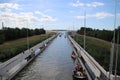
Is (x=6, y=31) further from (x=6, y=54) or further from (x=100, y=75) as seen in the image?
(x=100, y=75)

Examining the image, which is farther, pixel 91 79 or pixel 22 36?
pixel 22 36

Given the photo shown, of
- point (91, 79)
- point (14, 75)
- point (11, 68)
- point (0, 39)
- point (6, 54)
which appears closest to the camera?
point (91, 79)

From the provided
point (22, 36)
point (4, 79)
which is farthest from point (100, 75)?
point (22, 36)

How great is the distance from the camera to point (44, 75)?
96.3 ft

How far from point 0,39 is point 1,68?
36877 millimetres

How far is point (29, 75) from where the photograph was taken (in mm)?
29500

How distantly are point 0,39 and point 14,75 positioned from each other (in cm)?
3794

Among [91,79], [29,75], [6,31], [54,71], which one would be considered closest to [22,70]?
[29,75]

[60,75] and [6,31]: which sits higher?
[6,31]

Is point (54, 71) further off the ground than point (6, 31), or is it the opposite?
point (6, 31)

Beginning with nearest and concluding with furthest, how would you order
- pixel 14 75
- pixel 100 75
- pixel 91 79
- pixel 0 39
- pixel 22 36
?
pixel 100 75, pixel 91 79, pixel 14 75, pixel 0 39, pixel 22 36

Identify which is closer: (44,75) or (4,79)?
(4,79)

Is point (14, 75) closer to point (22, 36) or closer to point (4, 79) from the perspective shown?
point (4, 79)

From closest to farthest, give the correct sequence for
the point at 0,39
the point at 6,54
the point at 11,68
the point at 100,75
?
the point at 100,75, the point at 11,68, the point at 6,54, the point at 0,39
